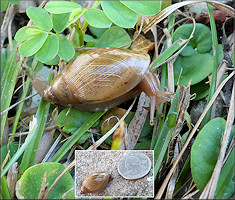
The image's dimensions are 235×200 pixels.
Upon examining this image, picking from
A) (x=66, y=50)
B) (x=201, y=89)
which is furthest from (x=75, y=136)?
(x=201, y=89)

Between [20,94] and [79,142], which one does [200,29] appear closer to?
[79,142]

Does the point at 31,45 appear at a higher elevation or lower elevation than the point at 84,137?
higher

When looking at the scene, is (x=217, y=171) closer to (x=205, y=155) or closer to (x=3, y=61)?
(x=205, y=155)

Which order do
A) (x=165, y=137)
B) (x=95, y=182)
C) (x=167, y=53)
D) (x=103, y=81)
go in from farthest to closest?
(x=167, y=53) < (x=103, y=81) < (x=165, y=137) < (x=95, y=182)

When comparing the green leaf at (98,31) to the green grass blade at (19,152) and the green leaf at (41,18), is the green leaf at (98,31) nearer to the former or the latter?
the green leaf at (41,18)

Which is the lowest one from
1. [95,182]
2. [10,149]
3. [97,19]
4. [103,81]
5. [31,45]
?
[10,149]

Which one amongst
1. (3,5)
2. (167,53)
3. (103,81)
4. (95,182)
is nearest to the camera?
(95,182)
